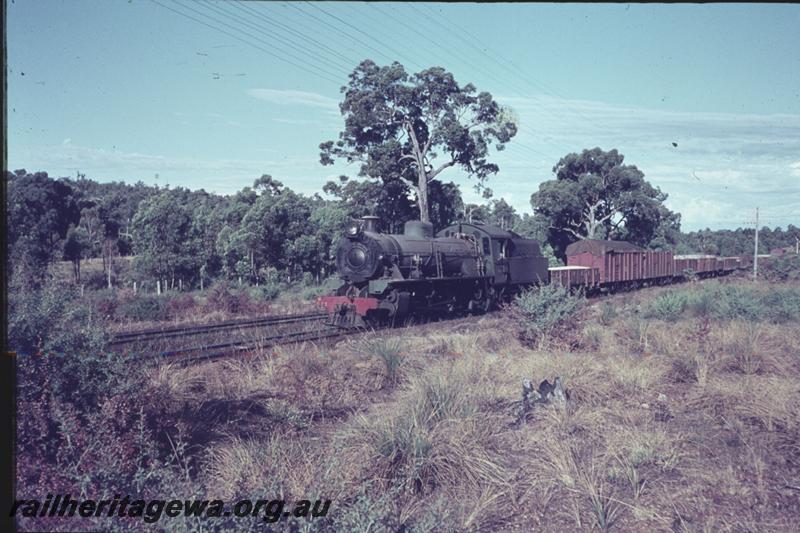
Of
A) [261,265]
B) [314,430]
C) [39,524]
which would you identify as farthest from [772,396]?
[261,265]

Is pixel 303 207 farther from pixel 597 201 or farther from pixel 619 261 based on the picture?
pixel 597 201

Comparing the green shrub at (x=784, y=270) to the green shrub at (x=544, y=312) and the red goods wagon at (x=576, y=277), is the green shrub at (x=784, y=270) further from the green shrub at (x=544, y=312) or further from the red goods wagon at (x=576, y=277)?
the green shrub at (x=544, y=312)

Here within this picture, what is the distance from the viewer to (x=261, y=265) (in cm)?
3362

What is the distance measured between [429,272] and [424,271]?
13.0 inches

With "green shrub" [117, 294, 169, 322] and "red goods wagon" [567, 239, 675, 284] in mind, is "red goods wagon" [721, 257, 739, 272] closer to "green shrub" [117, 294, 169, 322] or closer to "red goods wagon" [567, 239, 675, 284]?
"red goods wagon" [567, 239, 675, 284]

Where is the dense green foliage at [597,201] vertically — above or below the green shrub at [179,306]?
above

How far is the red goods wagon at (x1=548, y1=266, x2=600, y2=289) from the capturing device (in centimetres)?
2367

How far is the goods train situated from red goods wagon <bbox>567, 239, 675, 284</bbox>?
6.62ft

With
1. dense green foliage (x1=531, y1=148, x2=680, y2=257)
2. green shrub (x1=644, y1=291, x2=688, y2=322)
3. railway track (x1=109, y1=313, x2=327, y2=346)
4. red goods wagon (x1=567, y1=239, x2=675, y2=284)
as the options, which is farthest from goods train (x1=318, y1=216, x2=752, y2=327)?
dense green foliage (x1=531, y1=148, x2=680, y2=257)

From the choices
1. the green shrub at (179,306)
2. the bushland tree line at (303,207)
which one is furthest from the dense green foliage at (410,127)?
the green shrub at (179,306)

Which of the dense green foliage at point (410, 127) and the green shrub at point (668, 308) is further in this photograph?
the dense green foliage at point (410, 127)

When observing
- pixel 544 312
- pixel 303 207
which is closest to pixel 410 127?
pixel 303 207

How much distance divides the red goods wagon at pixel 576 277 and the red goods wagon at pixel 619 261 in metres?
0.92

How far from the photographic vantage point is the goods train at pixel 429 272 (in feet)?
50.1
